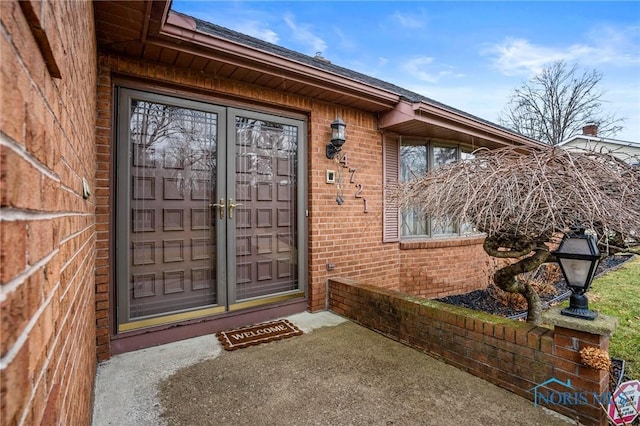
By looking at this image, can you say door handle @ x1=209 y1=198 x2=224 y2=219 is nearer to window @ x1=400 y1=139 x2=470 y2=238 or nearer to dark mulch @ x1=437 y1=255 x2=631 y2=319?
window @ x1=400 y1=139 x2=470 y2=238

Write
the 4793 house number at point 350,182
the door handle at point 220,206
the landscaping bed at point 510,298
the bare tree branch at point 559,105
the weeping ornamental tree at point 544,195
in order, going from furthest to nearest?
the bare tree branch at point 559,105 → the landscaping bed at point 510,298 → the 4793 house number at point 350,182 → the door handle at point 220,206 → the weeping ornamental tree at point 544,195

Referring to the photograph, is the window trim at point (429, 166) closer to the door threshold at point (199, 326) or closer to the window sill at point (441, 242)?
the window sill at point (441, 242)

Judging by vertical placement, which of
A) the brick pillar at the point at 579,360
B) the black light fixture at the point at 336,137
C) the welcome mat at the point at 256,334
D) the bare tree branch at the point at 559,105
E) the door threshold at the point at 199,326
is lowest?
the welcome mat at the point at 256,334

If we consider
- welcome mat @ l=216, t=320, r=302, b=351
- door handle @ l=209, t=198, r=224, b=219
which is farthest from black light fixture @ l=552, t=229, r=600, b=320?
door handle @ l=209, t=198, r=224, b=219

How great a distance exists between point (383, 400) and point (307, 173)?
2706 millimetres

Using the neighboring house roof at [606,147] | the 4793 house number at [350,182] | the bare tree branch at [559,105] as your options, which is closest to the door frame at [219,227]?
the 4793 house number at [350,182]

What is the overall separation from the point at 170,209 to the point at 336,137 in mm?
2151

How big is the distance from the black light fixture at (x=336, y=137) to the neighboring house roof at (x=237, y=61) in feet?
1.15

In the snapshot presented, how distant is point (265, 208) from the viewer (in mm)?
3828

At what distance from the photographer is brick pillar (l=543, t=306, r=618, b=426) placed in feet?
6.41

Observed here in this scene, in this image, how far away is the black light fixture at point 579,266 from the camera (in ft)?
6.76

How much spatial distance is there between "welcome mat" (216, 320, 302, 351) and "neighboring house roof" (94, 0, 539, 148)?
2.76 metres

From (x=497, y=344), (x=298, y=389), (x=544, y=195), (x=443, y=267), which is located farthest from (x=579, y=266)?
(x=443, y=267)

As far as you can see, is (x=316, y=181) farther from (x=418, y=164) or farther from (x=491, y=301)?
(x=491, y=301)
